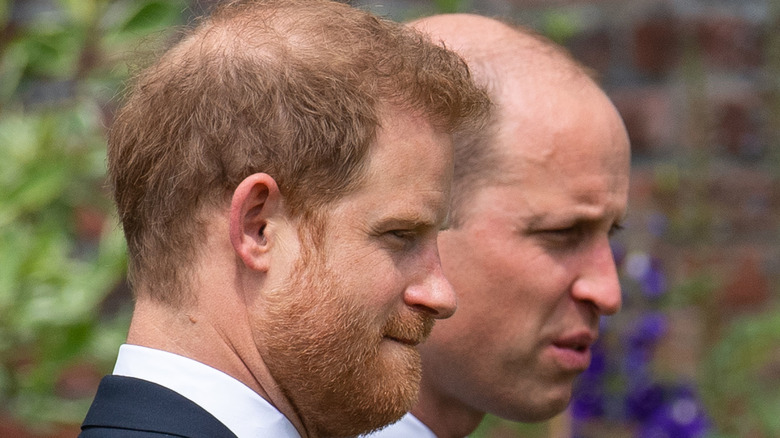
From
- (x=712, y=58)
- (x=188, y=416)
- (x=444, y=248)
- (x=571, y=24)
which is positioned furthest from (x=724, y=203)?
(x=188, y=416)

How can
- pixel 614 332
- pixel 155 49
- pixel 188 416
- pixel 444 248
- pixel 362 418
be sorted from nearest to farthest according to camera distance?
pixel 188 416, pixel 362 418, pixel 155 49, pixel 444 248, pixel 614 332

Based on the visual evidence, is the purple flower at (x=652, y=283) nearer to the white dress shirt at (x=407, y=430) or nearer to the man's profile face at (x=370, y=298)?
the white dress shirt at (x=407, y=430)

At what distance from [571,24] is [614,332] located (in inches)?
27.4

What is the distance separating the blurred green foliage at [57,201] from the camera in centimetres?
206

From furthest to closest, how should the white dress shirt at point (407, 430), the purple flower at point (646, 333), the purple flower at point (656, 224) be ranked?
the purple flower at point (656, 224), the purple flower at point (646, 333), the white dress shirt at point (407, 430)

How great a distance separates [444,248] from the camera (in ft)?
5.90

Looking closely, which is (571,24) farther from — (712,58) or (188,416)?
(188,416)

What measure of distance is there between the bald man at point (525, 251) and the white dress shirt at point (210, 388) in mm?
504

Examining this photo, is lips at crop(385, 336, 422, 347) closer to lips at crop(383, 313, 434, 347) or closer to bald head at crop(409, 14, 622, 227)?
lips at crop(383, 313, 434, 347)

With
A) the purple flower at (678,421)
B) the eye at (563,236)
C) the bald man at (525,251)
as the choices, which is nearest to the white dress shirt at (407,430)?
the bald man at (525,251)

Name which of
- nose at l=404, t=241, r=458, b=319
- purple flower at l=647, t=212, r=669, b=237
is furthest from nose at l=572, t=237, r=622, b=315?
purple flower at l=647, t=212, r=669, b=237

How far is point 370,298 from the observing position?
1284mm

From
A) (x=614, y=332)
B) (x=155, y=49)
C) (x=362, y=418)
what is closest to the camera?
(x=362, y=418)

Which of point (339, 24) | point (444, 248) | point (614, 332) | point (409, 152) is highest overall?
point (339, 24)
